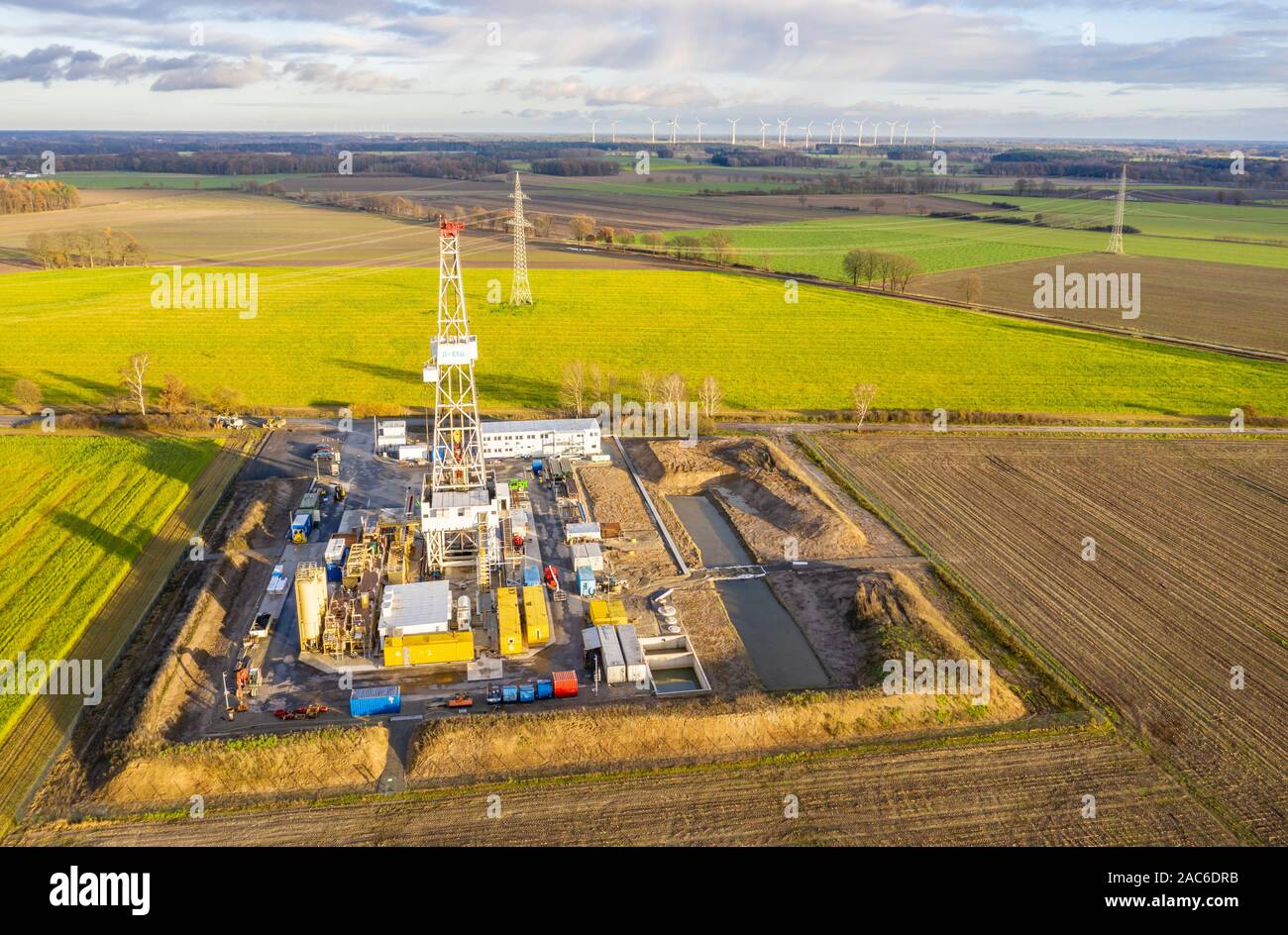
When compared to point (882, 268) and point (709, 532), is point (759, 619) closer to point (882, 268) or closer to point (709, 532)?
point (709, 532)

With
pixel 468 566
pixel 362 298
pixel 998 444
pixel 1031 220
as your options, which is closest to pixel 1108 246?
pixel 1031 220

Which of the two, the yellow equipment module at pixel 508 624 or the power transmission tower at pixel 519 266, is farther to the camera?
the power transmission tower at pixel 519 266

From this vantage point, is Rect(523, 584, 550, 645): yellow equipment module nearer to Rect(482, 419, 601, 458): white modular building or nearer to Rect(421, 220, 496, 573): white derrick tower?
Rect(421, 220, 496, 573): white derrick tower

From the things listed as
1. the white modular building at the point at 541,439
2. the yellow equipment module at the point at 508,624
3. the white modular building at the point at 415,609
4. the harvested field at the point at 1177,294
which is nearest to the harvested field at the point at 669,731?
the yellow equipment module at the point at 508,624

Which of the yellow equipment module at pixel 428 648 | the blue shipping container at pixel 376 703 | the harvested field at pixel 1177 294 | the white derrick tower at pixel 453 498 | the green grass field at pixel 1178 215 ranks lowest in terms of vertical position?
the blue shipping container at pixel 376 703

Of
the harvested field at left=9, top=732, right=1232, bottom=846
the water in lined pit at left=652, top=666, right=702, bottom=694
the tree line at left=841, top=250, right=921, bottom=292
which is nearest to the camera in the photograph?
the harvested field at left=9, top=732, right=1232, bottom=846

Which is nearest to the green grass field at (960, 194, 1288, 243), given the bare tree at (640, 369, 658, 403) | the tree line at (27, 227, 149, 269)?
A: the bare tree at (640, 369, 658, 403)

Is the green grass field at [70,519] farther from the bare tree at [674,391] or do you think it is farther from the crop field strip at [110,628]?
the bare tree at [674,391]
